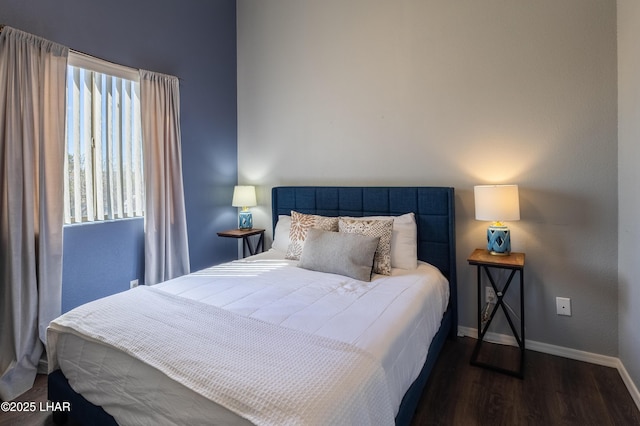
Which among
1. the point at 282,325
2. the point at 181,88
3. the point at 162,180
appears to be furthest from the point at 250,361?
the point at 181,88

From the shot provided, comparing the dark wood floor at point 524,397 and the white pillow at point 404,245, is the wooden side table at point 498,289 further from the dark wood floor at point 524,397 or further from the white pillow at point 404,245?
the white pillow at point 404,245

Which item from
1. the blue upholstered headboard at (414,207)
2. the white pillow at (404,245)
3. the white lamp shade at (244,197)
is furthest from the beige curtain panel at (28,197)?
the white pillow at (404,245)

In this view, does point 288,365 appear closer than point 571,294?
Yes

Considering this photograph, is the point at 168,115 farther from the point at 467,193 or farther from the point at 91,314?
the point at 467,193

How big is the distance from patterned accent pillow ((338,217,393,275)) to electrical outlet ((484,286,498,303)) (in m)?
0.88

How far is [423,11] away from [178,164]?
253 cm

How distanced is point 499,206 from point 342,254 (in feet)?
3.57

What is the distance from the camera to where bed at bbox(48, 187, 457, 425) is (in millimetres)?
1075

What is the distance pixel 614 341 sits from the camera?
2.17 metres

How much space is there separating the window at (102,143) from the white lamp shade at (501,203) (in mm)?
2826

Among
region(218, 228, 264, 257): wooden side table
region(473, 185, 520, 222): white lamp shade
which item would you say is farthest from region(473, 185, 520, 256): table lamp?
region(218, 228, 264, 257): wooden side table

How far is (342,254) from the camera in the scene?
223 centimetres

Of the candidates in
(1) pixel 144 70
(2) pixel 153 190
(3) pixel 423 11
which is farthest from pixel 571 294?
(1) pixel 144 70

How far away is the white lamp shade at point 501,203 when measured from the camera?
2133 mm
